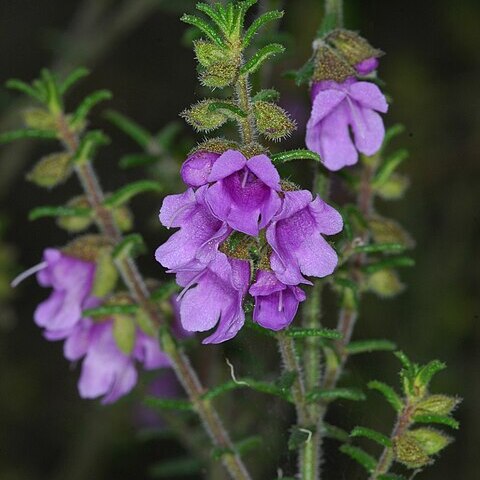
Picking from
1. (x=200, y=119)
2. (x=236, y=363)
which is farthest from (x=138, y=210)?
(x=200, y=119)

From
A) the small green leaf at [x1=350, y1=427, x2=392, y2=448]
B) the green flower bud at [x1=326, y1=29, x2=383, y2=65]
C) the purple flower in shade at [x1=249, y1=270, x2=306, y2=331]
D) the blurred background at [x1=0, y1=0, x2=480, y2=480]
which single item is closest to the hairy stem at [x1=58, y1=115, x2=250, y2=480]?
the small green leaf at [x1=350, y1=427, x2=392, y2=448]

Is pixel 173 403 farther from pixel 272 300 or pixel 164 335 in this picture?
pixel 272 300

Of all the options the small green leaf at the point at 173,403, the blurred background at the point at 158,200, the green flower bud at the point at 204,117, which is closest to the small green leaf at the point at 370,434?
the small green leaf at the point at 173,403

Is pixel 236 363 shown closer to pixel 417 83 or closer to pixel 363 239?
pixel 363 239

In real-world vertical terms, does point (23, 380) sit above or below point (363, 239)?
above

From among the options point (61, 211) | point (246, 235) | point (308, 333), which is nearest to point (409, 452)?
point (308, 333)

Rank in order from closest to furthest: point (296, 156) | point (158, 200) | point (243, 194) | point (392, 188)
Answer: point (243, 194) < point (296, 156) < point (392, 188) < point (158, 200)
